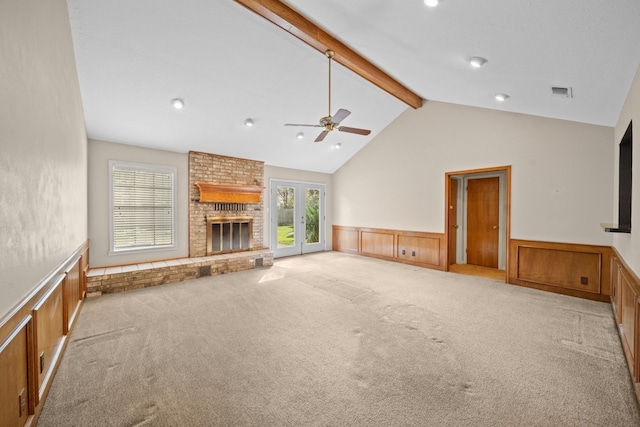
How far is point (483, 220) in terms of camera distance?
6.21 meters

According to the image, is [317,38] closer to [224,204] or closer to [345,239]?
[224,204]

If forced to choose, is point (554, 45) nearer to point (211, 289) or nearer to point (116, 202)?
point (211, 289)

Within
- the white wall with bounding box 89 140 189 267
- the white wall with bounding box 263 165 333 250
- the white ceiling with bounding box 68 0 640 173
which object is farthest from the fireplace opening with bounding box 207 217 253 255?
the white ceiling with bounding box 68 0 640 173

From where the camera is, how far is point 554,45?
2254 millimetres

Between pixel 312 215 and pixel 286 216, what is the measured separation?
3.03 feet

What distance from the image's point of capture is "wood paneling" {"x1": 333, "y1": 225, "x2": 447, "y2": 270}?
5.87 m

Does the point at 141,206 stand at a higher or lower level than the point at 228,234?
higher

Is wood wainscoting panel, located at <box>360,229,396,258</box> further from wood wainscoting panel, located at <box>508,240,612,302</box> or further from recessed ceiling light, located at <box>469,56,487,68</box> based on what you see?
recessed ceiling light, located at <box>469,56,487,68</box>

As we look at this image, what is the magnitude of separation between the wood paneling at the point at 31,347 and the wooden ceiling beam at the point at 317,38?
316 centimetres

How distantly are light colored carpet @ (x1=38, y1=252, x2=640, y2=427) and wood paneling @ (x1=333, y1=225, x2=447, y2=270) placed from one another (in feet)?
5.89

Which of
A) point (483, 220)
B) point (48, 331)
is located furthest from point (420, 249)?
point (48, 331)

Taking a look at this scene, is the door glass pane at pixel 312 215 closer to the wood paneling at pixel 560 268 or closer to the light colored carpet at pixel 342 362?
the light colored carpet at pixel 342 362

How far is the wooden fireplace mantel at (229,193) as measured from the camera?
568 centimetres

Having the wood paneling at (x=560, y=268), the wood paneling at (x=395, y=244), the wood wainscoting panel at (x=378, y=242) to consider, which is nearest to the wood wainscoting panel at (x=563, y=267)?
the wood paneling at (x=560, y=268)
